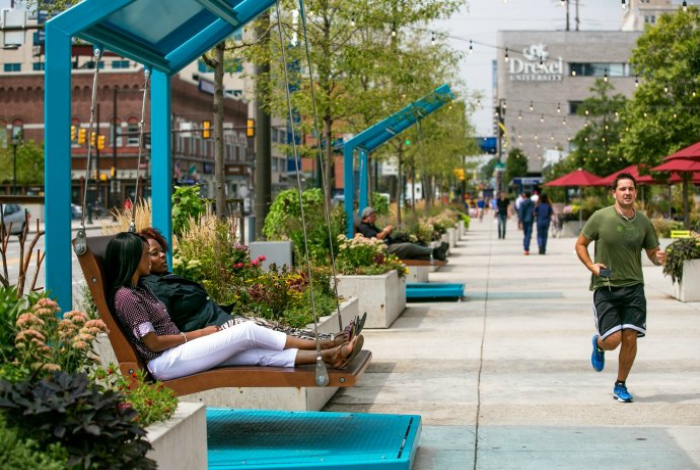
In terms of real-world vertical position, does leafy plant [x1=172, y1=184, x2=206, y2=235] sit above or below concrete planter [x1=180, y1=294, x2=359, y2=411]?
above

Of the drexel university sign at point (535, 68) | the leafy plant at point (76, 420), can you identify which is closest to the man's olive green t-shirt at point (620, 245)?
the leafy plant at point (76, 420)

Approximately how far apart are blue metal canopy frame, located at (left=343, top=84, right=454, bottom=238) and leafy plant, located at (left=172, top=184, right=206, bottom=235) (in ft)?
14.4

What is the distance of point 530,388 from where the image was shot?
9414 mm

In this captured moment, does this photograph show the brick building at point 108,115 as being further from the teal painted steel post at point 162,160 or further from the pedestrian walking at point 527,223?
the teal painted steel post at point 162,160

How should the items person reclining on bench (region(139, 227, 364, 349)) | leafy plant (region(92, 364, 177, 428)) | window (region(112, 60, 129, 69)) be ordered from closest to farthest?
leafy plant (region(92, 364, 177, 428)), person reclining on bench (region(139, 227, 364, 349)), window (region(112, 60, 129, 69))

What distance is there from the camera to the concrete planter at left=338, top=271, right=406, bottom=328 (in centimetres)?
1376

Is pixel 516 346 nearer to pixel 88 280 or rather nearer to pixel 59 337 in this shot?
pixel 88 280

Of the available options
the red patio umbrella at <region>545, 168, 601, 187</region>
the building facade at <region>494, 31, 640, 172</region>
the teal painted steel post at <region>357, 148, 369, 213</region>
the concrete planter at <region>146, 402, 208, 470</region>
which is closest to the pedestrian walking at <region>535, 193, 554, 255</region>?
the teal painted steel post at <region>357, 148, 369, 213</region>

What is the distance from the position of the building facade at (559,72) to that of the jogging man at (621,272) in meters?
102

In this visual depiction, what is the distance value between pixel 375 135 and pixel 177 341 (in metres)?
15.1

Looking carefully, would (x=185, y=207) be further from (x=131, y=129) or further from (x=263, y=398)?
(x=131, y=129)

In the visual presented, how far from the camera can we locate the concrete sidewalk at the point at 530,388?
707 centimetres

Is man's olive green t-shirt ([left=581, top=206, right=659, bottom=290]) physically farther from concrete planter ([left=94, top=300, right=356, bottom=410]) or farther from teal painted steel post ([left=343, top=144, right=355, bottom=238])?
teal painted steel post ([left=343, top=144, right=355, bottom=238])

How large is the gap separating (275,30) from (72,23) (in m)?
12.1
